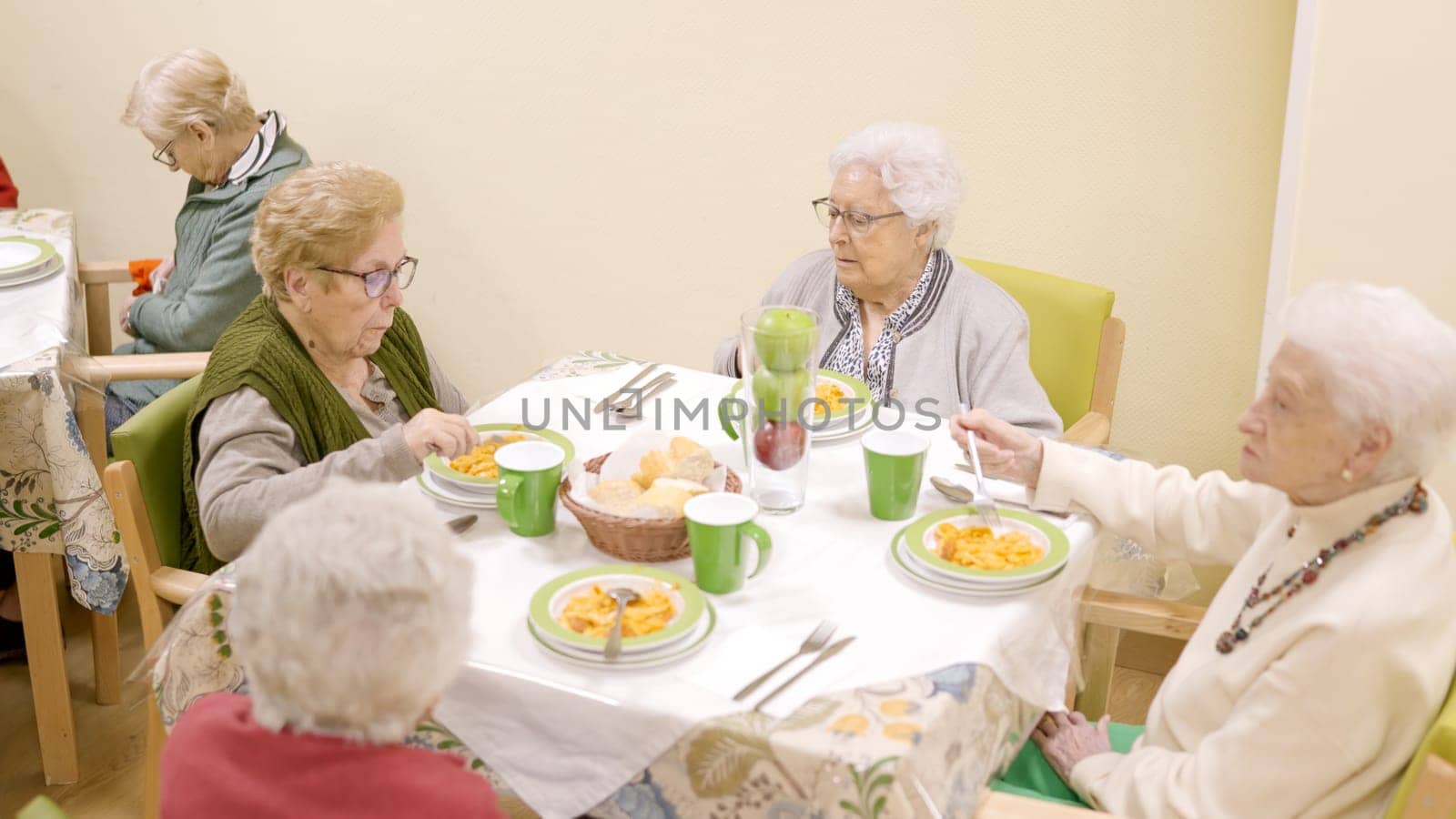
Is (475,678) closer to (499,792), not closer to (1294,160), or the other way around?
(499,792)

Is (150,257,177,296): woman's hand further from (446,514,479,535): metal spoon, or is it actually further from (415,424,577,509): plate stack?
(446,514,479,535): metal spoon

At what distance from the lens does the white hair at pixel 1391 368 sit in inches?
53.6

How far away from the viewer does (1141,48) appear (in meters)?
2.79

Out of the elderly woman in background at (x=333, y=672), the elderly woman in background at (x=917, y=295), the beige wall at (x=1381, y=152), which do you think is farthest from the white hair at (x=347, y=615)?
the beige wall at (x=1381, y=152)

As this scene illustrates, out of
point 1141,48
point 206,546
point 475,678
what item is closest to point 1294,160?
point 1141,48

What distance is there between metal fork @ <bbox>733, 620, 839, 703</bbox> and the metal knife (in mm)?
12

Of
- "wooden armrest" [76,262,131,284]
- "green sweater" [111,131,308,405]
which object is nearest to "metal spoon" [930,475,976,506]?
"green sweater" [111,131,308,405]

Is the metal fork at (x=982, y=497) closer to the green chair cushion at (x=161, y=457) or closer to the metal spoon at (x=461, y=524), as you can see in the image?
the metal spoon at (x=461, y=524)

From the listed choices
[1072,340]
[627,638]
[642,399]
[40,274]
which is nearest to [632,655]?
[627,638]

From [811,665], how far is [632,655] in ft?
0.64

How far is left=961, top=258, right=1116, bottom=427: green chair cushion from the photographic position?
2.55 metres

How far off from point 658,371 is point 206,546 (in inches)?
31.9

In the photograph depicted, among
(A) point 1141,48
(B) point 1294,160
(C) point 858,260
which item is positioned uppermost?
(A) point 1141,48

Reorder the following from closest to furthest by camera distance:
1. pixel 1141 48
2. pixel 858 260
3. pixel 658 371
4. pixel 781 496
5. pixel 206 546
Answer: pixel 781 496, pixel 206 546, pixel 658 371, pixel 858 260, pixel 1141 48
